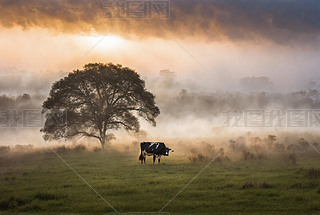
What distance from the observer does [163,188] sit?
18.9 metres

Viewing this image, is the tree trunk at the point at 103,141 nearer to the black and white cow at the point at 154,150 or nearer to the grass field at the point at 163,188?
the black and white cow at the point at 154,150

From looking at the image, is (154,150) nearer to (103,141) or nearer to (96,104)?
(103,141)

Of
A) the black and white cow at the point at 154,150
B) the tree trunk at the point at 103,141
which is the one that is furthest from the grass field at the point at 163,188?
the tree trunk at the point at 103,141

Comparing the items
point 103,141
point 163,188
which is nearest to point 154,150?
point 103,141

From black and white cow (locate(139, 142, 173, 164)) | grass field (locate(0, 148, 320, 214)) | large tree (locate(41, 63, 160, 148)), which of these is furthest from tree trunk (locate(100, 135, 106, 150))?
grass field (locate(0, 148, 320, 214))

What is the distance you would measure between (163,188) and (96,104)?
22349 millimetres

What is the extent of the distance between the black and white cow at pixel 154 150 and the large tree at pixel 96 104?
28.8 feet

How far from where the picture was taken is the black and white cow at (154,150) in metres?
30.3

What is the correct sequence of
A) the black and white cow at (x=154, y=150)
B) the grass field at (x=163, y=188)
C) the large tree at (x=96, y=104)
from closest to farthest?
the grass field at (x=163, y=188) → the black and white cow at (x=154, y=150) → the large tree at (x=96, y=104)

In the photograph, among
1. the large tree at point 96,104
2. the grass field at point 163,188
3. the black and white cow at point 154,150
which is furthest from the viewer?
the large tree at point 96,104

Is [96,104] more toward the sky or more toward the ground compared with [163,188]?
more toward the sky

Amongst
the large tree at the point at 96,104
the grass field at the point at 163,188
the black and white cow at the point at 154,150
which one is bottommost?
the grass field at the point at 163,188

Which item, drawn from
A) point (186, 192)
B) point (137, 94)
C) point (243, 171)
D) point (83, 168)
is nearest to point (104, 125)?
point (137, 94)

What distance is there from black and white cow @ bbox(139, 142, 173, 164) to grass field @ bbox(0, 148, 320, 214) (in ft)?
6.34
